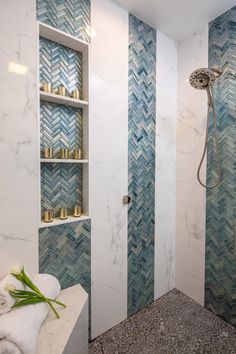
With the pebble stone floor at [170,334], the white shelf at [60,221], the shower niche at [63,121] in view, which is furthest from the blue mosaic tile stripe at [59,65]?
the pebble stone floor at [170,334]

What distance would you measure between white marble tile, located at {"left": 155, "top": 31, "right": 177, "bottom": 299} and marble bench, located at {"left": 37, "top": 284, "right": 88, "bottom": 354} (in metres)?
0.84

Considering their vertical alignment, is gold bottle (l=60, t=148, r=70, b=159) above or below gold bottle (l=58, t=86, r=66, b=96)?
below

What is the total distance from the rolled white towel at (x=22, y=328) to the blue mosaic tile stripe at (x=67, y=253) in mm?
260

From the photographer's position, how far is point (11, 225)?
1.10 meters

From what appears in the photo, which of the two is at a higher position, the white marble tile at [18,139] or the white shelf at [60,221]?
the white marble tile at [18,139]

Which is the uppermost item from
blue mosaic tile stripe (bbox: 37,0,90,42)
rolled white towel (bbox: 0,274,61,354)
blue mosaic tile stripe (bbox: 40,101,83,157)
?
blue mosaic tile stripe (bbox: 37,0,90,42)

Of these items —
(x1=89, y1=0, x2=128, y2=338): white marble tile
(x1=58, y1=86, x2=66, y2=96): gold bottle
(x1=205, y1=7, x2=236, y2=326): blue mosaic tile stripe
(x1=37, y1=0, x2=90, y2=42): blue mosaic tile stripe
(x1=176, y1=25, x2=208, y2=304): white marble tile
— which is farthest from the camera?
(x1=176, y1=25, x2=208, y2=304): white marble tile

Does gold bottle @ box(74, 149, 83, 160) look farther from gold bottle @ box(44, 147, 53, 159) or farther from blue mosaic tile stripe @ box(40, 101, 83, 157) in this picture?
gold bottle @ box(44, 147, 53, 159)

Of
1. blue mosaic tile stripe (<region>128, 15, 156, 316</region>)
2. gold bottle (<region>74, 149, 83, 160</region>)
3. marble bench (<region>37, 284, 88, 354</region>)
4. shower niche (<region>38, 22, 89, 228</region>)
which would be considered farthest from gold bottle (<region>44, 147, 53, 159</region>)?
marble bench (<region>37, 284, 88, 354</region>)

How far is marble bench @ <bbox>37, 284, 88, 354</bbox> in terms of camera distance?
896mm

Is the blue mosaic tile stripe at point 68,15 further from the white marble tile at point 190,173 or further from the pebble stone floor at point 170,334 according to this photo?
the pebble stone floor at point 170,334

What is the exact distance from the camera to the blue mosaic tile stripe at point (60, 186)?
50.9 inches

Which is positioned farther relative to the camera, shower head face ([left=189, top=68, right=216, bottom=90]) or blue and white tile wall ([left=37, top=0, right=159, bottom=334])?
shower head face ([left=189, top=68, right=216, bottom=90])

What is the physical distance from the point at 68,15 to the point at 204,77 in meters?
1.02
